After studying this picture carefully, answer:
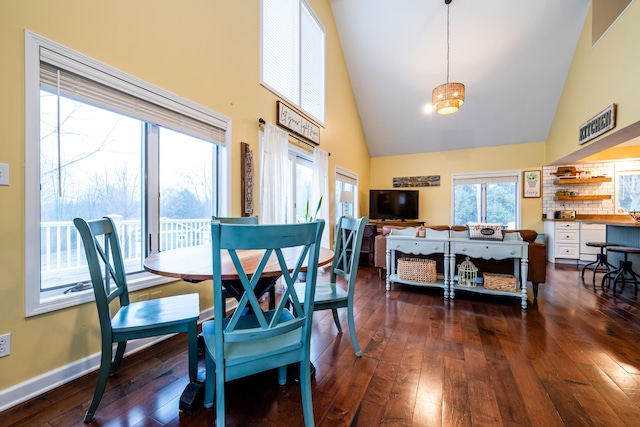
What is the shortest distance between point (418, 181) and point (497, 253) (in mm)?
4224

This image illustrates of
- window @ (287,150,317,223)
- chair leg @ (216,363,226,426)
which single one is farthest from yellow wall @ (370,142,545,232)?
chair leg @ (216,363,226,426)

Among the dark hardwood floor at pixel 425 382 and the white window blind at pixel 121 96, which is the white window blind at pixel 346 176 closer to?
the white window blind at pixel 121 96

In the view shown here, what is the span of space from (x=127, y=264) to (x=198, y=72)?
1773 mm

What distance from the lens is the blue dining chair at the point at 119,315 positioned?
49.0 inches

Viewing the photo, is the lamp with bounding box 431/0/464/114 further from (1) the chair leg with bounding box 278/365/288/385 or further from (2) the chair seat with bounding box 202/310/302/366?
(1) the chair leg with bounding box 278/365/288/385

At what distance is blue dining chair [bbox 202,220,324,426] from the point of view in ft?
3.13

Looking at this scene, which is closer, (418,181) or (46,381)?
(46,381)

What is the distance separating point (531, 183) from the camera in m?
5.89

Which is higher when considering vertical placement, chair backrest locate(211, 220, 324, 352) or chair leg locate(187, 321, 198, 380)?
chair backrest locate(211, 220, 324, 352)

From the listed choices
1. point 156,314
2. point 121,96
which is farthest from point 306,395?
point 121,96

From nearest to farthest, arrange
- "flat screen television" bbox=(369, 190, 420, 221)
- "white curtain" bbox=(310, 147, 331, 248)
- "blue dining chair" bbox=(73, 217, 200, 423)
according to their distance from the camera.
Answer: "blue dining chair" bbox=(73, 217, 200, 423)
"white curtain" bbox=(310, 147, 331, 248)
"flat screen television" bbox=(369, 190, 420, 221)

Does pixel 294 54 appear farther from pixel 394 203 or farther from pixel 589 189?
pixel 589 189

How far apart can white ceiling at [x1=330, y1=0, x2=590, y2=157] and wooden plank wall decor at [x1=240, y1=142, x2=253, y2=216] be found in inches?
149

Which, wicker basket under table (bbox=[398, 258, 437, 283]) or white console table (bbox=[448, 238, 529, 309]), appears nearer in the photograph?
white console table (bbox=[448, 238, 529, 309])
